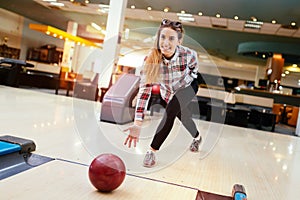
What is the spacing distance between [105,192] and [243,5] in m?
6.98

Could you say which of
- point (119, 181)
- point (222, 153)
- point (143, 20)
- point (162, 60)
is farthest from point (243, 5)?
point (119, 181)

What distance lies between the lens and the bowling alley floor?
1.88 meters

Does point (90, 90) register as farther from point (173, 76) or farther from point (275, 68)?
point (275, 68)

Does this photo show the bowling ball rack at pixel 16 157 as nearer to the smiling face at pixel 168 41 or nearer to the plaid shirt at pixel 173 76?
the plaid shirt at pixel 173 76

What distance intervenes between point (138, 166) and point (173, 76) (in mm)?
764

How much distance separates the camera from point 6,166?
6.77 ft

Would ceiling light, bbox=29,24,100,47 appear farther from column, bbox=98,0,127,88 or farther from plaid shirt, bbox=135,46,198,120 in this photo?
plaid shirt, bbox=135,46,198,120

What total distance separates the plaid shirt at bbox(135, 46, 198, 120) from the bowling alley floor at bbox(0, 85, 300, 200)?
21.5 inches

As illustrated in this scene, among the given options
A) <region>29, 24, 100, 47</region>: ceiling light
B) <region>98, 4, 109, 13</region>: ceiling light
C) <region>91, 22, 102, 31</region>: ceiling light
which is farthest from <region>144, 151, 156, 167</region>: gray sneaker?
<region>91, 22, 102, 31</region>: ceiling light

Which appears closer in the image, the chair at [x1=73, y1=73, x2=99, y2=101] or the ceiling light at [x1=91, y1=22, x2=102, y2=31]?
the chair at [x1=73, y1=73, x2=99, y2=101]

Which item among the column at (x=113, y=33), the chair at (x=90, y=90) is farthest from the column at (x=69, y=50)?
the column at (x=113, y=33)

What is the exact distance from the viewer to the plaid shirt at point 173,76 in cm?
234

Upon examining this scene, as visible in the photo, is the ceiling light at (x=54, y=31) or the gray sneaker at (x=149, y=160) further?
the ceiling light at (x=54, y=31)

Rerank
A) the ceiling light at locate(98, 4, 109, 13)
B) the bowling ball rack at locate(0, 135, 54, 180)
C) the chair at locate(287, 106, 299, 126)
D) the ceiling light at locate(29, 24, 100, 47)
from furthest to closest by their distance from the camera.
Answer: the chair at locate(287, 106, 299, 126)
the ceiling light at locate(29, 24, 100, 47)
the ceiling light at locate(98, 4, 109, 13)
the bowling ball rack at locate(0, 135, 54, 180)
